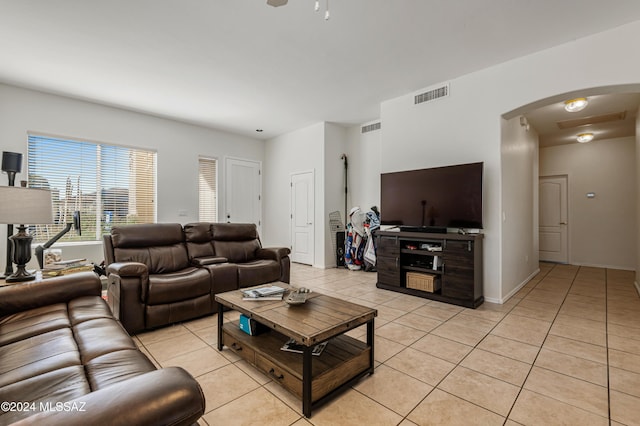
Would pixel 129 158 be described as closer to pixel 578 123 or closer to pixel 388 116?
pixel 388 116

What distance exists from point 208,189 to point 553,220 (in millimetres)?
7803

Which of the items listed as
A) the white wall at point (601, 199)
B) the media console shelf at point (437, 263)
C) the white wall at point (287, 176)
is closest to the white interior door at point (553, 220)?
the white wall at point (601, 199)

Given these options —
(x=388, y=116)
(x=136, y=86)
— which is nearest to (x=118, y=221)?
(x=136, y=86)

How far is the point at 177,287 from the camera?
9.60 ft

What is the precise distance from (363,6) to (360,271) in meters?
4.29

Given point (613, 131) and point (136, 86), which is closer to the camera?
point (136, 86)

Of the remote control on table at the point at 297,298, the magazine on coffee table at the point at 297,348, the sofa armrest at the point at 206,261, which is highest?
the sofa armrest at the point at 206,261

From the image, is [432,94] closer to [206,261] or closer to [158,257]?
[206,261]

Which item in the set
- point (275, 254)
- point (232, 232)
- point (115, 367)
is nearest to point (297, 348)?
point (115, 367)

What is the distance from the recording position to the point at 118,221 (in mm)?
5223

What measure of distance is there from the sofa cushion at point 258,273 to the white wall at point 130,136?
2918mm

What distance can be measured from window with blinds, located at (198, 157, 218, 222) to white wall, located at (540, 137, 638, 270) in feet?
24.8

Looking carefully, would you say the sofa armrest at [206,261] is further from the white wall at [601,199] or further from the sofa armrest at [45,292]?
the white wall at [601,199]

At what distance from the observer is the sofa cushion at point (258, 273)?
11.6ft
